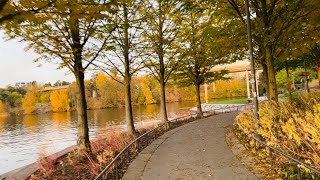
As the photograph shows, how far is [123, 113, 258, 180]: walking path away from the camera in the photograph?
303 inches

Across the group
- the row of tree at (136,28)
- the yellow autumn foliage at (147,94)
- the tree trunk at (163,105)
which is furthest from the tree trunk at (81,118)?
the yellow autumn foliage at (147,94)

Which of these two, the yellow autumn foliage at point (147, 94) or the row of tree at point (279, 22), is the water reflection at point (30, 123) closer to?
the row of tree at point (279, 22)

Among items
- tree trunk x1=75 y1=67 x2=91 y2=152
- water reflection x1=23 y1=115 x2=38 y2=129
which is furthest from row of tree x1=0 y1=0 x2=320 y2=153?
Answer: water reflection x1=23 y1=115 x2=38 y2=129

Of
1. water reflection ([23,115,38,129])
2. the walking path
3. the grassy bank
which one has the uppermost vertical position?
the grassy bank

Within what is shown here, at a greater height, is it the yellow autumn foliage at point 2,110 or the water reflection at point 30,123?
the yellow autumn foliage at point 2,110

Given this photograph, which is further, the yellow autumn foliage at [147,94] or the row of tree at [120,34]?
the yellow autumn foliage at [147,94]

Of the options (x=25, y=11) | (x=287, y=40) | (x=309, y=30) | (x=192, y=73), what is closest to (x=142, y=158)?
(x=25, y=11)

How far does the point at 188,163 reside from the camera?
8.98 meters

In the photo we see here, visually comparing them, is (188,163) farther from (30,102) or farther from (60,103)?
(30,102)

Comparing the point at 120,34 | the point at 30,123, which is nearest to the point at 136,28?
the point at 120,34

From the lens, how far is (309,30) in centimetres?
1333

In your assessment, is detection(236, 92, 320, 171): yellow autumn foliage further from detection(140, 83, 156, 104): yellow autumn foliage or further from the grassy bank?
detection(140, 83, 156, 104): yellow autumn foliage

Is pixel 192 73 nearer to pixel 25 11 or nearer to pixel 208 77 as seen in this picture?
pixel 208 77

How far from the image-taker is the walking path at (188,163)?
303 inches
